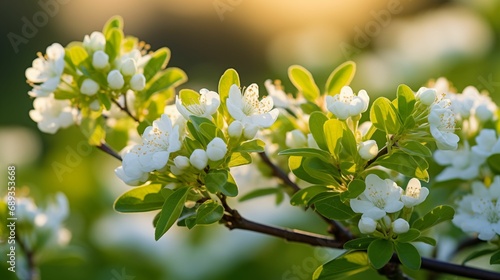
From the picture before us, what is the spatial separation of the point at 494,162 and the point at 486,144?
32mm

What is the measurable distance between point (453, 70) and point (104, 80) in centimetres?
205

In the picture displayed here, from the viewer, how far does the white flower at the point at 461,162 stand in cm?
117

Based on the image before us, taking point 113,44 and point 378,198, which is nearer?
point 378,198

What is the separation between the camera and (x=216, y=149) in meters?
0.91

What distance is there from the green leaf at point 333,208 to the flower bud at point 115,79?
37 cm

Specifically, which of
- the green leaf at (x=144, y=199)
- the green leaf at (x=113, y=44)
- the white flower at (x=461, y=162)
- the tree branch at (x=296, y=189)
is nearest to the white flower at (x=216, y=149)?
the green leaf at (x=144, y=199)

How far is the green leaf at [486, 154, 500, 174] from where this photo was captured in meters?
1.12

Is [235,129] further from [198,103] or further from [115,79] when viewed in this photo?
[115,79]

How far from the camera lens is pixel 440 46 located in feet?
10.2

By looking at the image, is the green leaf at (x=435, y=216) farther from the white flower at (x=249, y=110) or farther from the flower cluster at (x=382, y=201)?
the white flower at (x=249, y=110)

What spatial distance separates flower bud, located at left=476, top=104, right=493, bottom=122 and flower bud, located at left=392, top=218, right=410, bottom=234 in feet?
1.15

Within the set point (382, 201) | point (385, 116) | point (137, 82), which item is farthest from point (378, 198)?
point (137, 82)

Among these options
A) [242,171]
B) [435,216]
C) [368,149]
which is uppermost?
[368,149]

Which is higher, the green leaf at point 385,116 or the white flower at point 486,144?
the green leaf at point 385,116
